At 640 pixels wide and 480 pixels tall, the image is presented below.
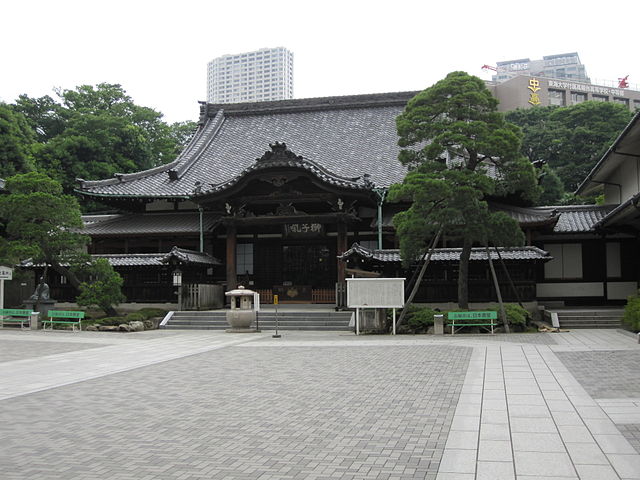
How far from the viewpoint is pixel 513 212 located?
994 inches

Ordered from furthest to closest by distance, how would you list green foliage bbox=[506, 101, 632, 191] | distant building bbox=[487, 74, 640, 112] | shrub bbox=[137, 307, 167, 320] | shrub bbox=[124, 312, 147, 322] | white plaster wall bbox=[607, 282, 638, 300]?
distant building bbox=[487, 74, 640, 112] < green foliage bbox=[506, 101, 632, 191] < white plaster wall bbox=[607, 282, 638, 300] < shrub bbox=[137, 307, 167, 320] < shrub bbox=[124, 312, 147, 322]

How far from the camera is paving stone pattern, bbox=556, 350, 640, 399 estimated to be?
29.9ft

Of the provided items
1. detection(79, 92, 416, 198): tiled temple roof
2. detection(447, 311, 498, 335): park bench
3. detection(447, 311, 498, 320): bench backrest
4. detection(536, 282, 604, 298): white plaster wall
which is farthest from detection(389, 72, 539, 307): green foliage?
detection(536, 282, 604, 298): white plaster wall

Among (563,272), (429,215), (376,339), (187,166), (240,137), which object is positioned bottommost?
(376,339)

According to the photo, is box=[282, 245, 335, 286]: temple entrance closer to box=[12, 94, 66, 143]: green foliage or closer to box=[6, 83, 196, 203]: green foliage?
box=[6, 83, 196, 203]: green foliage

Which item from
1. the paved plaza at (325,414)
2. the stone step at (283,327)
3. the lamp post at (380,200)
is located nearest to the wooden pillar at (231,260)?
the stone step at (283,327)

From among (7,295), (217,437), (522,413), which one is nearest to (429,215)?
(522,413)

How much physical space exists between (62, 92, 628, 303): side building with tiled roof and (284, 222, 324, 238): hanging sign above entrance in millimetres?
49

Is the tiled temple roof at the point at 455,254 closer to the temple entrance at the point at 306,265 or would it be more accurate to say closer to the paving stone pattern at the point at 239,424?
the temple entrance at the point at 306,265

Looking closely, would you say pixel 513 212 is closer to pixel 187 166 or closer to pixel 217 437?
pixel 187 166

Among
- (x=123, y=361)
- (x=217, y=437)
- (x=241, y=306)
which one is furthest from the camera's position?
(x=241, y=306)

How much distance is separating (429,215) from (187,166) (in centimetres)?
1623

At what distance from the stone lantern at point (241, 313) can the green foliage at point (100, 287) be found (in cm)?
510

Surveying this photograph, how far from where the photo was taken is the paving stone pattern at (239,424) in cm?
560
